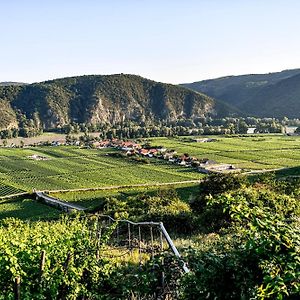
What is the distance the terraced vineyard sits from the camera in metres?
74.6

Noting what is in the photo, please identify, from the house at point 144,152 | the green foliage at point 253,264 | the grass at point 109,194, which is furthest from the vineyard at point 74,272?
the house at point 144,152

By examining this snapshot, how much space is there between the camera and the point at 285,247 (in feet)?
18.3

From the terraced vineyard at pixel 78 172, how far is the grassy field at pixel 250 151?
12.7m

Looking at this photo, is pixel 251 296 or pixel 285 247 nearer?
pixel 285 247

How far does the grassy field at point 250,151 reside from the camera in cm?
8969

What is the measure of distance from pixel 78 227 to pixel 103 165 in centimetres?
8486

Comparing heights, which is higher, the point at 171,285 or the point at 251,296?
the point at 251,296

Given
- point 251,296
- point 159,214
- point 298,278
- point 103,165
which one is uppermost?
point 298,278

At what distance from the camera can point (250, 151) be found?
108062 mm

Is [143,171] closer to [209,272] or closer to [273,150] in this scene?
[273,150]

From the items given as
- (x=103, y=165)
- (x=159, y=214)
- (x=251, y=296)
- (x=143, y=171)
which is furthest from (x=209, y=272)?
(x=103, y=165)

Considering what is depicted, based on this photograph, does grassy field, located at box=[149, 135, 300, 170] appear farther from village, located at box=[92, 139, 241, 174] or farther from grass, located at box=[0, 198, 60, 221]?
grass, located at box=[0, 198, 60, 221]

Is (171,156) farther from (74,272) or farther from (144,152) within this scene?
(74,272)

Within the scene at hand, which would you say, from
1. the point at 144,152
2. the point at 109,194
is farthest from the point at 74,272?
the point at 144,152
